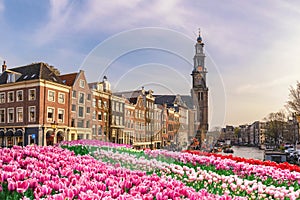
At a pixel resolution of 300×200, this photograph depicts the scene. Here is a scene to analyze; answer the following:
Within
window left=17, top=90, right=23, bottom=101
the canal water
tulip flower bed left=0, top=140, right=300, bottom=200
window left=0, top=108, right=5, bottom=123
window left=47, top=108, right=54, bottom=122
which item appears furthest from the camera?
the canal water

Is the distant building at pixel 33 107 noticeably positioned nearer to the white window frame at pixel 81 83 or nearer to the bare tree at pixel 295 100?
the white window frame at pixel 81 83

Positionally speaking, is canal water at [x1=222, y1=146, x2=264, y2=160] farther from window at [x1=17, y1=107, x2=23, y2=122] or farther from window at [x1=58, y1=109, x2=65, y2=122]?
window at [x1=17, y1=107, x2=23, y2=122]

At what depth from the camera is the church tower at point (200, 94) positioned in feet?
26.1

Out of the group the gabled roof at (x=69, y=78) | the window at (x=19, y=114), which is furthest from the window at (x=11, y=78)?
the gabled roof at (x=69, y=78)

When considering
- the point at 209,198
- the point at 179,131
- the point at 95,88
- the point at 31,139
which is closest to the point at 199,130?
the point at 179,131

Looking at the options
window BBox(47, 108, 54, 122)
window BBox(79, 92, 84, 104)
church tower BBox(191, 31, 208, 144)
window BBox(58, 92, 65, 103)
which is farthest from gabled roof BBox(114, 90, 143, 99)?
window BBox(79, 92, 84, 104)

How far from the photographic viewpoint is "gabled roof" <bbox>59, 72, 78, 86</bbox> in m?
31.5

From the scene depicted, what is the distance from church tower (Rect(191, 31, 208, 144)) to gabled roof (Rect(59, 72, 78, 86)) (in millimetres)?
24239

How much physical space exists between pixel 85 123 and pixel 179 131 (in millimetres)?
23711

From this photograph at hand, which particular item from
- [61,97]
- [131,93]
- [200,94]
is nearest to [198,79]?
[200,94]

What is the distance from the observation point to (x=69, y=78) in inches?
1278

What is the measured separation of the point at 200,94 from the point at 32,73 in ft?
81.0

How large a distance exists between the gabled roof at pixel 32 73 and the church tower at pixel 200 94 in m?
22.4

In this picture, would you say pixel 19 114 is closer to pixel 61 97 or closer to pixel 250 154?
pixel 61 97
